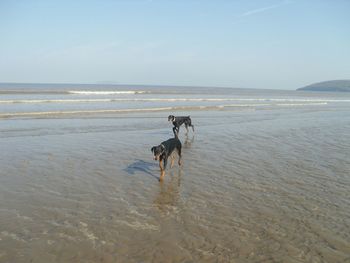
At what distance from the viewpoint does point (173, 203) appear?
706cm

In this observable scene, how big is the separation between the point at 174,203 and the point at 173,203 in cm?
2

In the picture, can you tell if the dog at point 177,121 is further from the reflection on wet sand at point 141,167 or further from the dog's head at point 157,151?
the dog's head at point 157,151

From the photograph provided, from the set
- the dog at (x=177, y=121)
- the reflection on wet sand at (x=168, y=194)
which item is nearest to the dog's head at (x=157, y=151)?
the reflection on wet sand at (x=168, y=194)

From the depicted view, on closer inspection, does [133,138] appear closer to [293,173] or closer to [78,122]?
[78,122]

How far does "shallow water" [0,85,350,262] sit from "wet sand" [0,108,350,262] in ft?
0.07

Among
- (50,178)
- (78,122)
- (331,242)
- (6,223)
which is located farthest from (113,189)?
(78,122)

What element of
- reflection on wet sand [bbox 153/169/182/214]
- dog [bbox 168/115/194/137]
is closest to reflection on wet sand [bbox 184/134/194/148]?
dog [bbox 168/115/194/137]

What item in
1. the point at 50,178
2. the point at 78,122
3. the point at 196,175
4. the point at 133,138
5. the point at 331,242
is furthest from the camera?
the point at 78,122

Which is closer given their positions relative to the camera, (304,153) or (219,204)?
(219,204)

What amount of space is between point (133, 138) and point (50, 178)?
6.09m

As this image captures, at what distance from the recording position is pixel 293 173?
940 centimetres

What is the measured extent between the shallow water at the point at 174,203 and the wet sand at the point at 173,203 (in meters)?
0.02

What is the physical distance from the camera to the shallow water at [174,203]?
5.11 m

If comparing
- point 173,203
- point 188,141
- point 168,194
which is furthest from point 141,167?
point 188,141
